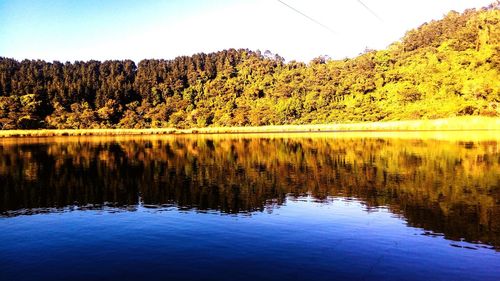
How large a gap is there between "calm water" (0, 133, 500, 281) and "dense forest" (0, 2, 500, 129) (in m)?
87.3

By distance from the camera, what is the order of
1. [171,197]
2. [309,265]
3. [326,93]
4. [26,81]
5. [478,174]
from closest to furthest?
[309,265], [171,197], [478,174], [326,93], [26,81]

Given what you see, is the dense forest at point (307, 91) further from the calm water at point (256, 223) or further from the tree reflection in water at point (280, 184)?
the calm water at point (256, 223)

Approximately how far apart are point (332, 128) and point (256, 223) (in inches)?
4464

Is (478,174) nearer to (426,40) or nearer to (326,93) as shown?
(326,93)

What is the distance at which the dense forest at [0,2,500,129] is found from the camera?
122 m

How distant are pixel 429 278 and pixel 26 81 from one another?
19297 cm

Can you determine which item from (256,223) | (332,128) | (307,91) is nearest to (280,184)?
(256,223)

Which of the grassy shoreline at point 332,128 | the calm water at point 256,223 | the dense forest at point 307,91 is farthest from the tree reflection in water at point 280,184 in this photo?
the dense forest at point 307,91

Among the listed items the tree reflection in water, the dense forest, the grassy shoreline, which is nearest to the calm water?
the tree reflection in water

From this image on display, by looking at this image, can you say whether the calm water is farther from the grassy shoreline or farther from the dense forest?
the dense forest

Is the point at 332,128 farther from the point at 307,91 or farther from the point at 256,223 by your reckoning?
the point at 256,223

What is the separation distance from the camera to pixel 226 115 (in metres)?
156

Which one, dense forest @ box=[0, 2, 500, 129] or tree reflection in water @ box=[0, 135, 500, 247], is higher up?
dense forest @ box=[0, 2, 500, 129]

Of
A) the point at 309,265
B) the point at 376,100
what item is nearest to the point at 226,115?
the point at 376,100
